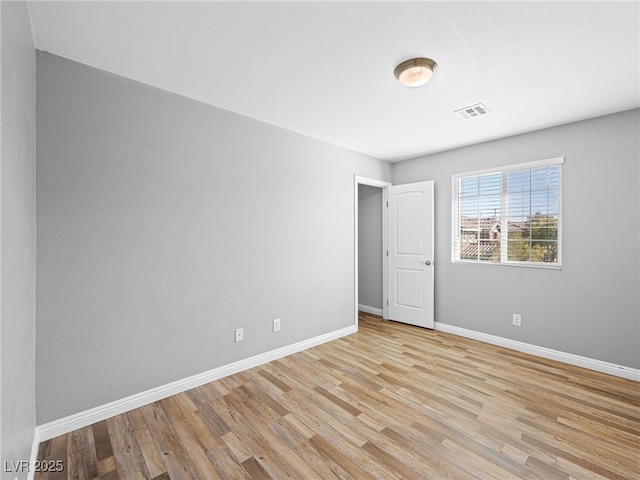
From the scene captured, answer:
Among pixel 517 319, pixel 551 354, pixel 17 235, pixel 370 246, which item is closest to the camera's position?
pixel 17 235

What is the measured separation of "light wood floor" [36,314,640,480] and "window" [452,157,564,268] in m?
1.24

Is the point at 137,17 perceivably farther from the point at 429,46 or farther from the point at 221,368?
the point at 221,368

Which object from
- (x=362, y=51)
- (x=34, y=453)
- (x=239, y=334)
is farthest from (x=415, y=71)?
(x=34, y=453)

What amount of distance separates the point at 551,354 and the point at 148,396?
3.93 meters

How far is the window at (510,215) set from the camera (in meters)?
3.27

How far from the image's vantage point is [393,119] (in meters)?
3.03

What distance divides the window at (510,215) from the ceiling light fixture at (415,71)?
6.85 feet

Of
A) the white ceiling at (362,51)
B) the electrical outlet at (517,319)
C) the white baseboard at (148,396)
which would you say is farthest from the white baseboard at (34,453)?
the electrical outlet at (517,319)

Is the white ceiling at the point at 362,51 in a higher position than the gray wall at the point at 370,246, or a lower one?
higher

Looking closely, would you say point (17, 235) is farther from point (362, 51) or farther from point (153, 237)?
point (362, 51)

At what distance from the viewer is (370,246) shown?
508 cm

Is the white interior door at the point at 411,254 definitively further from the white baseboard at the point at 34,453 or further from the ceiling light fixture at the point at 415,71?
the white baseboard at the point at 34,453

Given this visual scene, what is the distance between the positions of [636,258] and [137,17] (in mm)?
4349

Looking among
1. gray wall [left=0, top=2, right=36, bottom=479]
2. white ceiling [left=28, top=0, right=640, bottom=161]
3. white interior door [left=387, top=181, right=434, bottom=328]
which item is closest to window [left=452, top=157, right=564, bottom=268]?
white interior door [left=387, top=181, right=434, bottom=328]
